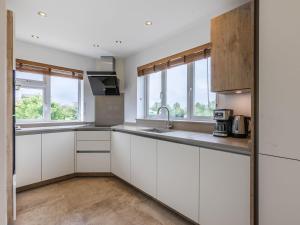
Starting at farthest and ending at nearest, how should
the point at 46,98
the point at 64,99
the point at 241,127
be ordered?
1. the point at 64,99
2. the point at 46,98
3. the point at 241,127

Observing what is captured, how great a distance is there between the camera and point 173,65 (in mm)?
2680

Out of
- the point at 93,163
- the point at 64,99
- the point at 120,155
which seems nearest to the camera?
the point at 120,155

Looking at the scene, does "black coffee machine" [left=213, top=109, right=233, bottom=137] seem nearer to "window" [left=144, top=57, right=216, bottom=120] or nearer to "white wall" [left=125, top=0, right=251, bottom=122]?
"white wall" [left=125, top=0, right=251, bottom=122]

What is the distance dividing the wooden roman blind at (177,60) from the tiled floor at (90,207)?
1941 mm

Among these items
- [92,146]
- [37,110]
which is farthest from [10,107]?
[37,110]

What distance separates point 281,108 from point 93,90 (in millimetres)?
3093

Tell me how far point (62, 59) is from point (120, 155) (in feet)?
7.10

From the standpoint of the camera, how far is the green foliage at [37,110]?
2.89 meters

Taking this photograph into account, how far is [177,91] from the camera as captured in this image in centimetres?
274

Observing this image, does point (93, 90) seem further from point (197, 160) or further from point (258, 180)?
point (258, 180)

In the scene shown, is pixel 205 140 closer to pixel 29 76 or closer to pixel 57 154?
pixel 57 154

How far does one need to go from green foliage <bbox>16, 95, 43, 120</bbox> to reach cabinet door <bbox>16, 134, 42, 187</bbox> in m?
0.69

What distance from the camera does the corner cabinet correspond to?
1540 millimetres

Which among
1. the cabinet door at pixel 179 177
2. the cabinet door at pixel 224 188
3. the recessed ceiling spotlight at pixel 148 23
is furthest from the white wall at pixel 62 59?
A: the cabinet door at pixel 224 188
